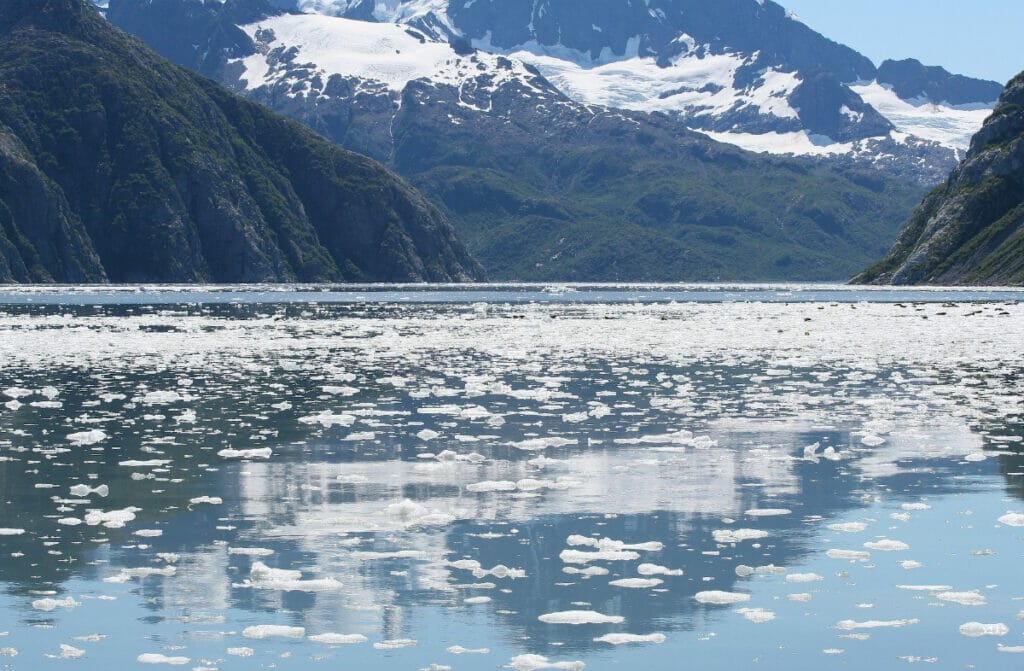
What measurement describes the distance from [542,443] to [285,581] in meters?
15.2

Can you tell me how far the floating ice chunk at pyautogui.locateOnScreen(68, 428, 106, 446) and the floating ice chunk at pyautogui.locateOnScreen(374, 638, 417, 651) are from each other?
779 inches

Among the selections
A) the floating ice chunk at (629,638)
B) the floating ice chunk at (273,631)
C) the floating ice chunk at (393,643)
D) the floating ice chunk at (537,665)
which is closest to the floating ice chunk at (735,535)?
the floating ice chunk at (629,638)

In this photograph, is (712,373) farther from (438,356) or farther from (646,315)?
(646,315)

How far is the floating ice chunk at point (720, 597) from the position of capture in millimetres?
18703

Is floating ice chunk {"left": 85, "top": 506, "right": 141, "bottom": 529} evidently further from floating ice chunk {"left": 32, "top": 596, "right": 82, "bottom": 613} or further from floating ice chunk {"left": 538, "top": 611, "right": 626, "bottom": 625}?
floating ice chunk {"left": 538, "top": 611, "right": 626, "bottom": 625}

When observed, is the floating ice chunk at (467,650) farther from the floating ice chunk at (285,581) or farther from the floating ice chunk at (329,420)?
the floating ice chunk at (329,420)

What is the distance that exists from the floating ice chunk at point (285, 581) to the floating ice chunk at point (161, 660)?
3233mm

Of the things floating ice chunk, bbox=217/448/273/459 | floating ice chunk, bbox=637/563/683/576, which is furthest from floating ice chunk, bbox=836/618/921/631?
floating ice chunk, bbox=217/448/273/459

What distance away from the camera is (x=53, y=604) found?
18.6 metres

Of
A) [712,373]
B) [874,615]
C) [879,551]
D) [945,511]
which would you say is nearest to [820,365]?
[712,373]

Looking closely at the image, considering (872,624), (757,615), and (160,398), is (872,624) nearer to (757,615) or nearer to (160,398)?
(757,615)

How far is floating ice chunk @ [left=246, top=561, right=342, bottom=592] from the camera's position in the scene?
19422 millimetres

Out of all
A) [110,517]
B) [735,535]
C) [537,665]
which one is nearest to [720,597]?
[537,665]

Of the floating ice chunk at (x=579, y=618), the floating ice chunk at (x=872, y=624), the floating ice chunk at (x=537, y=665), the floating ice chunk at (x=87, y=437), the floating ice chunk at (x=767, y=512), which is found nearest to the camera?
the floating ice chunk at (x=537, y=665)
